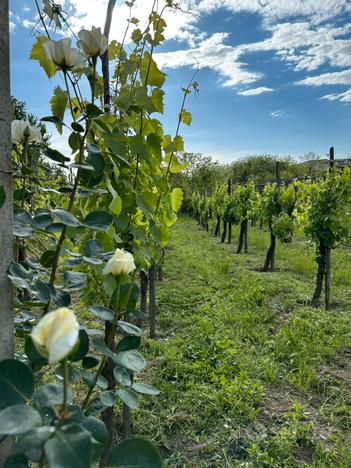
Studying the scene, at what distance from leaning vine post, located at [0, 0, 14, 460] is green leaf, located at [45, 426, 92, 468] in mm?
360

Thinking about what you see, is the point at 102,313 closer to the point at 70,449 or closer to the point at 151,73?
the point at 70,449

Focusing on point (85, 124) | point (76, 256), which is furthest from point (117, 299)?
point (85, 124)

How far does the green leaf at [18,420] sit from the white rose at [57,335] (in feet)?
0.24

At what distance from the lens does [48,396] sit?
1.62ft

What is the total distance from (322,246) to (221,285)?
5.91ft

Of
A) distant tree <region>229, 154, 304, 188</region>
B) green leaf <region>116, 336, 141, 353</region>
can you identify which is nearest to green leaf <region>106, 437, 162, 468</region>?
green leaf <region>116, 336, 141, 353</region>

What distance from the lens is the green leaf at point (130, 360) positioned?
663mm

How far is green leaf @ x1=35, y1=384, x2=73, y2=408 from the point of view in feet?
1.57

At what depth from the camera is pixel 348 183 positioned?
5305mm

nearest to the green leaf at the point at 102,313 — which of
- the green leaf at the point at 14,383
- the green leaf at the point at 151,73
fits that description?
the green leaf at the point at 14,383

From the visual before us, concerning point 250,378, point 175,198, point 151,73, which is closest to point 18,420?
point 151,73

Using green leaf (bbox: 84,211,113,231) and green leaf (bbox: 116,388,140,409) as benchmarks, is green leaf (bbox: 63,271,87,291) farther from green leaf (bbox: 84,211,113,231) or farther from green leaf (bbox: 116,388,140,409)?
green leaf (bbox: 116,388,140,409)

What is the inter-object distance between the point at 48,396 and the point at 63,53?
67cm

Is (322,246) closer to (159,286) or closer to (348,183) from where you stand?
(348,183)
